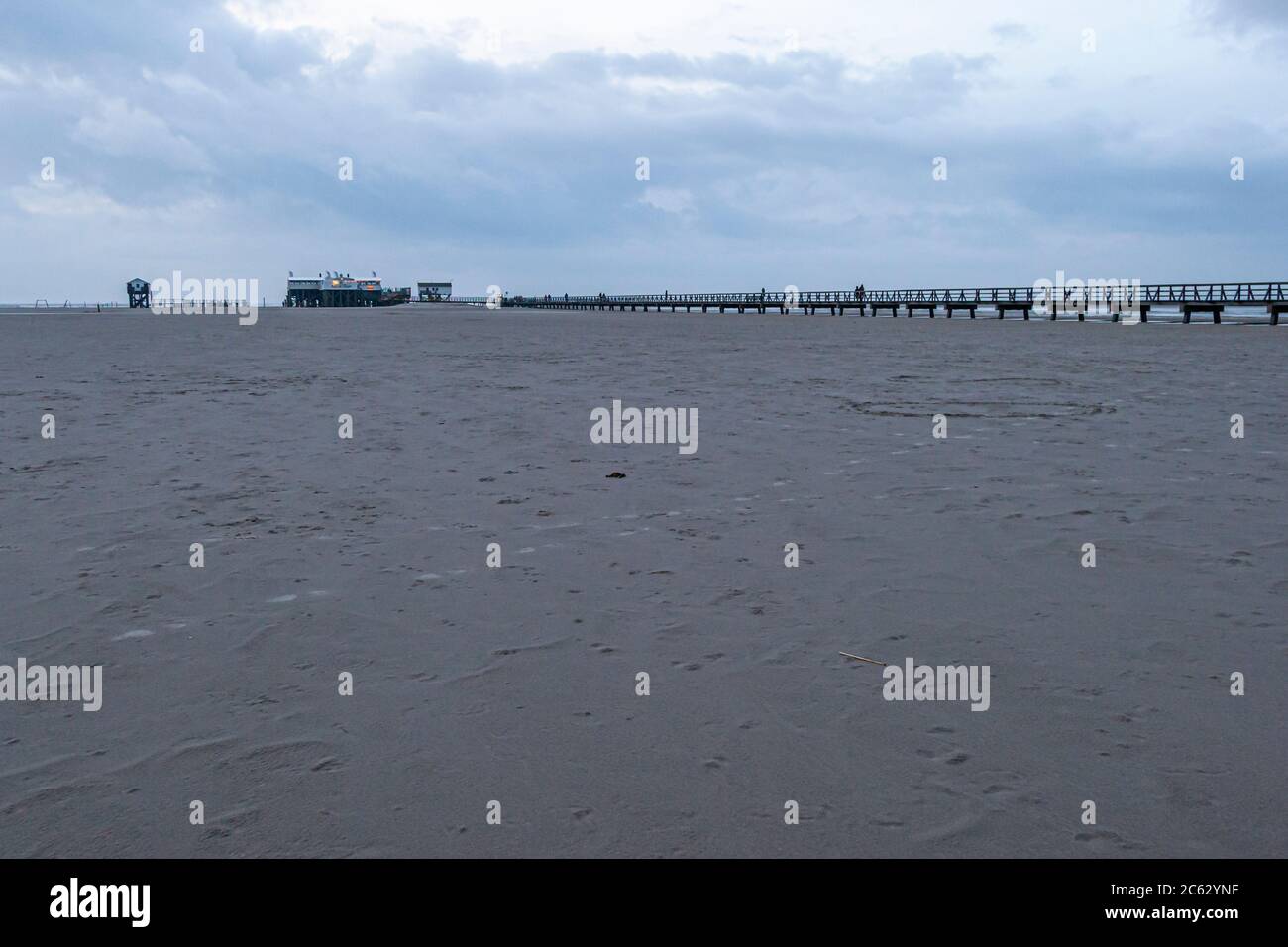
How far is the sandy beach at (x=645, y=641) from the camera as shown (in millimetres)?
3586

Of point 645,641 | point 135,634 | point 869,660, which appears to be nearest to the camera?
point 869,660

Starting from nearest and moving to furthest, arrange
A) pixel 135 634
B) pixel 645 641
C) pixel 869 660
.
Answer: pixel 869 660
pixel 645 641
pixel 135 634

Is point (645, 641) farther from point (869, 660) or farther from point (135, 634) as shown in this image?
point (135, 634)

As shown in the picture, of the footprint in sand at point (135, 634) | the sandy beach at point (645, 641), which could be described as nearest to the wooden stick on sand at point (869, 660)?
the sandy beach at point (645, 641)

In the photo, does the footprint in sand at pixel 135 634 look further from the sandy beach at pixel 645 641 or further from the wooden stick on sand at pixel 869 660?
the wooden stick on sand at pixel 869 660

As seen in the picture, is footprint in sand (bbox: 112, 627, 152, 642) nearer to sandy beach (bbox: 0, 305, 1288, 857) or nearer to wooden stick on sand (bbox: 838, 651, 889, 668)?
sandy beach (bbox: 0, 305, 1288, 857)

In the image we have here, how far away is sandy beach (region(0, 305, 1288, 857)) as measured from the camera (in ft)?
11.8

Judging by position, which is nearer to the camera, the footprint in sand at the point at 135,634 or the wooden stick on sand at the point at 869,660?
the wooden stick on sand at the point at 869,660

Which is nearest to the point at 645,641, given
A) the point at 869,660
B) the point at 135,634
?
the point at 869,660

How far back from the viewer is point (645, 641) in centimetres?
539

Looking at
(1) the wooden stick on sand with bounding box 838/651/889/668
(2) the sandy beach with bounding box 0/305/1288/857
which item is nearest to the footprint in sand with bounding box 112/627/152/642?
(2) the sandy beach with bounding box 0/305/1288/857
